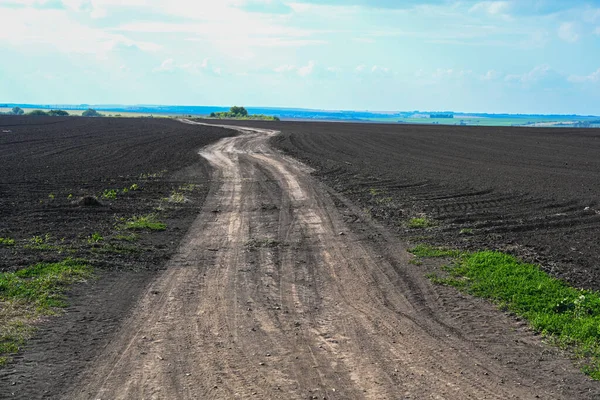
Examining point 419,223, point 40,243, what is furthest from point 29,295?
point 419,223

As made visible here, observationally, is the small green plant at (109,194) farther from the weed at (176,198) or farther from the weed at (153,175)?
the weed at (153,175)

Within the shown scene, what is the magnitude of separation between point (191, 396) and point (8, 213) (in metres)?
11.3

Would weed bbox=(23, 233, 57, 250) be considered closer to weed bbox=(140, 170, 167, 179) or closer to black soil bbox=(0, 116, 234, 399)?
black soil bbox=(0, 116, 234, 399)

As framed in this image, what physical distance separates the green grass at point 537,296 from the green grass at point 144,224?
7058 millimetres

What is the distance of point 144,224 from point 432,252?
7.04 meters

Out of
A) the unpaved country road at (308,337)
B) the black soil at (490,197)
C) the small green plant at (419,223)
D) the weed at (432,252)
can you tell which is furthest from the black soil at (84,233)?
the black soil at (490,197)

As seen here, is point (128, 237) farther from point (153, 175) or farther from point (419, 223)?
point (153, 175)

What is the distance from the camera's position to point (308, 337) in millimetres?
7766

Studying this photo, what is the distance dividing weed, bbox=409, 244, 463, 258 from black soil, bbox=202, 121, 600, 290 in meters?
0.57

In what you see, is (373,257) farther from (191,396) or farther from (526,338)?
(191,396)

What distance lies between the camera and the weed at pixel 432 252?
40.0 feet

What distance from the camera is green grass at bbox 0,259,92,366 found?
755 cm

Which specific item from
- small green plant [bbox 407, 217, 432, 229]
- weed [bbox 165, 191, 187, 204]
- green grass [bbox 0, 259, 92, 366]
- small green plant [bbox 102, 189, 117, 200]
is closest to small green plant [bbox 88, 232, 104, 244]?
green grass [bbox 0, 259, 92, 366]

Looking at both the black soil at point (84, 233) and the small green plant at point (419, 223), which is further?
the small green plant at point (419, 223)
